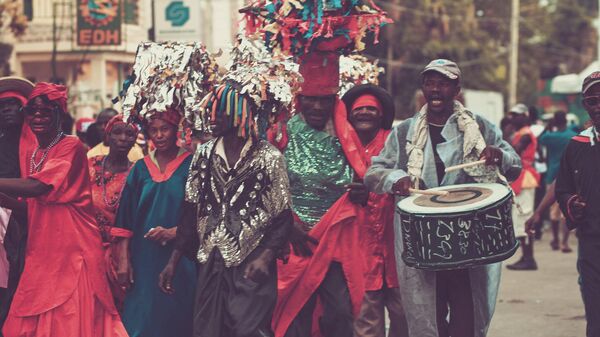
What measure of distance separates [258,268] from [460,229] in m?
1.20

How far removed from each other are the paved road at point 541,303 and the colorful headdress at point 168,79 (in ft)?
12.3

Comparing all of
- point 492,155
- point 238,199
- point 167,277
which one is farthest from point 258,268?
point 492,155

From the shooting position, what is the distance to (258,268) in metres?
6.35

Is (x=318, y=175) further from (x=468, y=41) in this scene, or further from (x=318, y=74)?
(x=468, y=41)

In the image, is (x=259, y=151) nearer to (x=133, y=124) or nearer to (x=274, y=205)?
(x=274, y=205)

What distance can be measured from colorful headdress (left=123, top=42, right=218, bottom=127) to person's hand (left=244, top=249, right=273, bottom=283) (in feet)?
4.27

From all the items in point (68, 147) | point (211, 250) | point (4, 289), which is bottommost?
point (4, 289)

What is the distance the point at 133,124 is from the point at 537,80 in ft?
162

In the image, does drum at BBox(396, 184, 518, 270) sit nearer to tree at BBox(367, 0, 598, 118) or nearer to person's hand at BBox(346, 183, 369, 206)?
person's hand at BBox(346, 183, 369, 206)

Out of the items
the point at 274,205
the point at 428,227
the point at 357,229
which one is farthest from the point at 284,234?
the point at 357,229

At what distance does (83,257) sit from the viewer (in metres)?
7.25

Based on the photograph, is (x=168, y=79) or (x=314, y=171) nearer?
(x=168, y=79)

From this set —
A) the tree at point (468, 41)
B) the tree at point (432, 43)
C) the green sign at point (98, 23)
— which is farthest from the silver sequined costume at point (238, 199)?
the tree at point (432, 43)

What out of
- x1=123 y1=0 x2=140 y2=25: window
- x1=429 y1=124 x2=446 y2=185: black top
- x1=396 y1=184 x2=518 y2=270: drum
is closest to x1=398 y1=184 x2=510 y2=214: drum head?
x1=396 y1=184 x2=518 y2=270: drum
